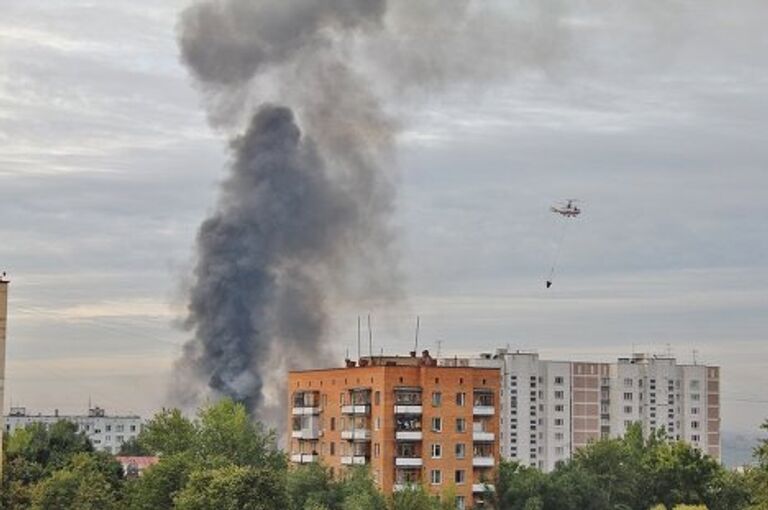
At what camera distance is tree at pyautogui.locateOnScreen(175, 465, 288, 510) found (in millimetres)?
74625

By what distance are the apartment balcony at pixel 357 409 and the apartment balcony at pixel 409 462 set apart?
3.64 m

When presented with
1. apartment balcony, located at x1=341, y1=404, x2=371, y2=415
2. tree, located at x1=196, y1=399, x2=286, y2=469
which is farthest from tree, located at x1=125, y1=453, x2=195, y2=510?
apartment balcony, located at x1=341, y1=404, x2=371, y2=415

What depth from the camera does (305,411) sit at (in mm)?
103688

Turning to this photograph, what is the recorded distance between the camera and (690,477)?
101 metres

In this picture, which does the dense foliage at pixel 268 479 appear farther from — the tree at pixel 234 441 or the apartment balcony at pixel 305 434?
the apartment balcony at pixel 305 434

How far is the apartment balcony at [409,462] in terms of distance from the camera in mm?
94375

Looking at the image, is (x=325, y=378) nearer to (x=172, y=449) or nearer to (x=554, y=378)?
(x=172, y=449)

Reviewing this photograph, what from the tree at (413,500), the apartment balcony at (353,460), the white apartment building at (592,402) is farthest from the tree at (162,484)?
the white apartment building at (592,402)

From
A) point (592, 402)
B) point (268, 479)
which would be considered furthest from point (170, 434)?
point (592, 402)

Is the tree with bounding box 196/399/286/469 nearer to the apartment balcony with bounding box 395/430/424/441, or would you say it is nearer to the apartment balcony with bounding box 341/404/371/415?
the apartment balcony with bounding box 341/404/371/415

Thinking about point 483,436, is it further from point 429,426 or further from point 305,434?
point 305,434

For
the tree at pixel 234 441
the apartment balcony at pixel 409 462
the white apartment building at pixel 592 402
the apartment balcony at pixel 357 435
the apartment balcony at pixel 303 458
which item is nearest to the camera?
the tree at pixel 234 441

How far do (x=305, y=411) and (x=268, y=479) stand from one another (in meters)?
27.5

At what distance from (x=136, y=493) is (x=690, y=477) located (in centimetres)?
3597
